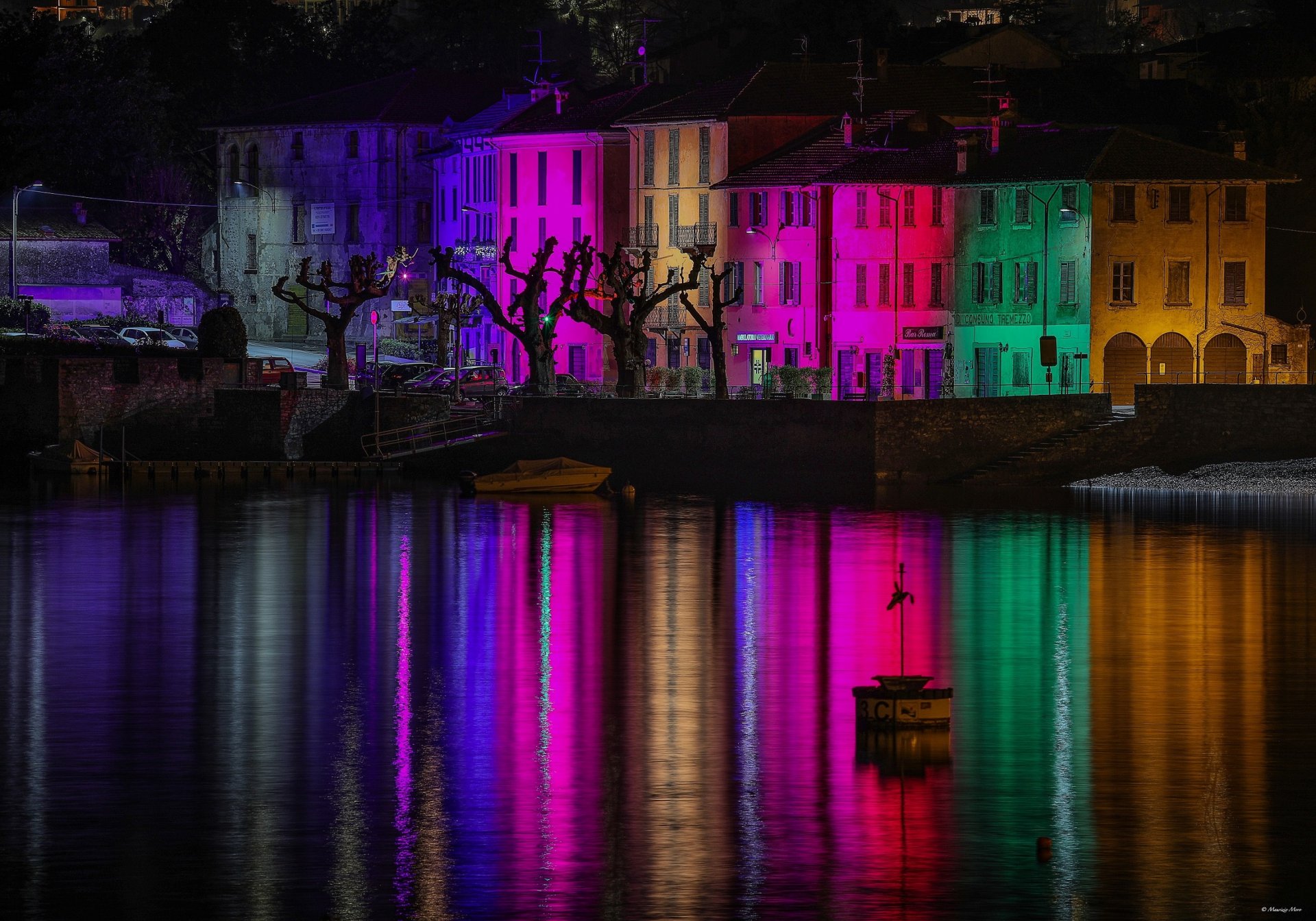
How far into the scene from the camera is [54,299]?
123500 mm

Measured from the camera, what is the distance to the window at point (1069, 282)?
94.6 metres

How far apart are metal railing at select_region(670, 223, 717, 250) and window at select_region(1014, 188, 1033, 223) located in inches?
624

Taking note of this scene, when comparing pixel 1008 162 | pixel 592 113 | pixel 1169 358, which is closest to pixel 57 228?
pixel 592 113

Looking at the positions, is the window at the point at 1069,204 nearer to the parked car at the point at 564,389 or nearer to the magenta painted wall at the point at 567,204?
the parked car at the point at 564,389

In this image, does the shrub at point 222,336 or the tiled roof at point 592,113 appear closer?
the shrub at point 222,336

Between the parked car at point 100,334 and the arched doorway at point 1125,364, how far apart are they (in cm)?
4002

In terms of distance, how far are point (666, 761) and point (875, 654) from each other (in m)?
12.6

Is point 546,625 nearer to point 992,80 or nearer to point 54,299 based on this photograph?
point 992,80

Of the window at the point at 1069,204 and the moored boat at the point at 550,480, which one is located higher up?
the window at the point at 1069,204

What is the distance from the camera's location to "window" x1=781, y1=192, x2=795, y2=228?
104 m

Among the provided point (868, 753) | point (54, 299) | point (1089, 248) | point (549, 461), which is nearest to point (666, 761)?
point (868, 753)

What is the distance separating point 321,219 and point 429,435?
1649 inches

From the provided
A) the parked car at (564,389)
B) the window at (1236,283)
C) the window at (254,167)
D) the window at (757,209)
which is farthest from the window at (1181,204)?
the window at (254,167)

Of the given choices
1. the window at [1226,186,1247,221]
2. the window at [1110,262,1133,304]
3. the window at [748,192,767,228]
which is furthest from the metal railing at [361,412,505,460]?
the window at [1226,186,1247,221]
